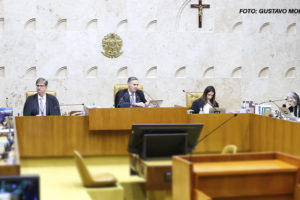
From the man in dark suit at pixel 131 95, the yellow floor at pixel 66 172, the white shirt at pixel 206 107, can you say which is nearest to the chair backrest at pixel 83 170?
the yellow floor at pixel 66 172

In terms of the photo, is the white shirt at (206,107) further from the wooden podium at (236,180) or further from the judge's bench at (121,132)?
the wooden podium at (236,180)

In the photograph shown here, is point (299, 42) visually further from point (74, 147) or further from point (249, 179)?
point (249, 179)

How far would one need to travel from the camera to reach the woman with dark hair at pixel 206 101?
9.24 m

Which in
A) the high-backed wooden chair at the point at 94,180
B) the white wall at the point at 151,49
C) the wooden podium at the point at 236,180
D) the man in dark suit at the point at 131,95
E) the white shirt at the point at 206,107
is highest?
the white wall at the point at 151,49

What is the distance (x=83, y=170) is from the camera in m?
5.72

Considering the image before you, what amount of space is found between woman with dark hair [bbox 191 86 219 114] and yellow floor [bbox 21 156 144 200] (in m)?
1.68

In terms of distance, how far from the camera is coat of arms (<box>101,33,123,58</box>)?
11344 millimetres

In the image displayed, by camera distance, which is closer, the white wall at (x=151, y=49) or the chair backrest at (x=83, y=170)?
the chair backrest at (x=83, y=170)

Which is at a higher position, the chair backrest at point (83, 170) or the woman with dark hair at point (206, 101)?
the woman with dark hair at point (206, 101)

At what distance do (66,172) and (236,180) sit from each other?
12.0 ft

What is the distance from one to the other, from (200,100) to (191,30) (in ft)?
9.16

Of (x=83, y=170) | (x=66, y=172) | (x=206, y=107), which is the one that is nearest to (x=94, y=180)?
(x=83, y=170)

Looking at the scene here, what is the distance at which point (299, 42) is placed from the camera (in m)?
12.3

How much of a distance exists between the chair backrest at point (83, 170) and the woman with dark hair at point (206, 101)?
3.79 m
